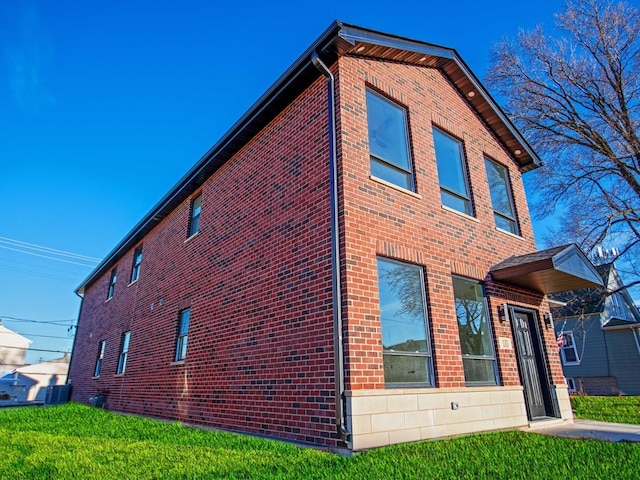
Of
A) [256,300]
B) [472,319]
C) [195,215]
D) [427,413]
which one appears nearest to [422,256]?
[472,319]

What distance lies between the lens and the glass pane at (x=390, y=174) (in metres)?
6.64

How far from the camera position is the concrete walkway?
225 inches

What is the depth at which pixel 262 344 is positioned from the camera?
20.9ft

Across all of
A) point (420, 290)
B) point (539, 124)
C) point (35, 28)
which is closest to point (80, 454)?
point (420, 290)

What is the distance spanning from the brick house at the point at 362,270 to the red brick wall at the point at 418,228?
34 millimetres

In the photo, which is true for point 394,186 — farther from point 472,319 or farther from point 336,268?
point 472,319

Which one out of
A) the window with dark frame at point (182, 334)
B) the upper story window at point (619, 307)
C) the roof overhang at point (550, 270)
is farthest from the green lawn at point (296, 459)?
the upper story window at point (619, 307)

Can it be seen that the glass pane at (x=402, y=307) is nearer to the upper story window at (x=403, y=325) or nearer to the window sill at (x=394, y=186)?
the upper story window at (x=403, y=325)

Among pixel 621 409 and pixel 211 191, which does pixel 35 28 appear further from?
pixel 621 409

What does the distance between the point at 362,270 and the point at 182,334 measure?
6211mm

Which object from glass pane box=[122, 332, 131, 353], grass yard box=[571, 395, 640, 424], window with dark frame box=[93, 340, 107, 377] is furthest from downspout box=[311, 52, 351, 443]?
window with dark frame box=[93, 340, 107, 377]

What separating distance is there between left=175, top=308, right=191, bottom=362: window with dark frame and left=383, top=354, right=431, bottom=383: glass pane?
564 centimetres

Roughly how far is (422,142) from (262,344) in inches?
203

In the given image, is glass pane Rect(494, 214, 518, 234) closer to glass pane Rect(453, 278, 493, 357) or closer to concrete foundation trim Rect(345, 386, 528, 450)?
glass pane Rect(453, 278, 493, 357)
